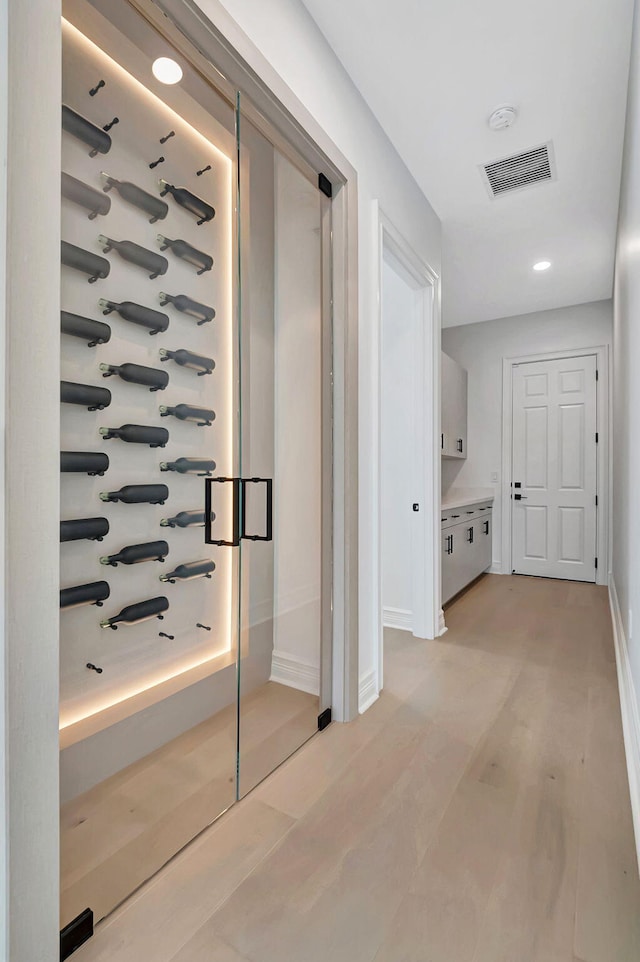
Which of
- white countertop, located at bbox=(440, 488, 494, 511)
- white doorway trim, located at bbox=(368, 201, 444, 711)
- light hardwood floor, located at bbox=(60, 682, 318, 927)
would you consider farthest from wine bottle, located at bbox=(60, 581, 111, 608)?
white countertop, located at bbox=(440, 488, 494, 511)

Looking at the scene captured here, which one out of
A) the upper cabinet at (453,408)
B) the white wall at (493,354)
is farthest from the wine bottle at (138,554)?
the white wall at (493,354)

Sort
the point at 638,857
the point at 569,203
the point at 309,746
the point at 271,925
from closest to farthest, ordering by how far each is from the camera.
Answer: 1. the point at 271,925
2. the point at 638,857
3. the point at 309,746
4. the point at 569,203

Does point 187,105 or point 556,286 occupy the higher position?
point 556,286

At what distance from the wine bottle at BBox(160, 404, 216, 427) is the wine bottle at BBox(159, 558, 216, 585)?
484mm

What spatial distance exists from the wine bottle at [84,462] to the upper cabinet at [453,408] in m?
3.39

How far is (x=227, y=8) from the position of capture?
4.79 feet

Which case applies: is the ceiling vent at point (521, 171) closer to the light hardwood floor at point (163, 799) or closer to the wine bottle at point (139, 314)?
the wine bottle at point (139, 314)

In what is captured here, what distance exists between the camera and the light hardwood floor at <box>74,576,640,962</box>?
111 cm

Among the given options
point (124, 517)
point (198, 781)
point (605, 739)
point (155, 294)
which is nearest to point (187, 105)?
point (155, 294)

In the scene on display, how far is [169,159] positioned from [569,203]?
266cm

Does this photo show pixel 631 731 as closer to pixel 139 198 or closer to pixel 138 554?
pixel 138 554

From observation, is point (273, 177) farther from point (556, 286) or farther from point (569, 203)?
point (556, 286)

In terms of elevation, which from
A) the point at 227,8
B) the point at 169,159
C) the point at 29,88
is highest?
the point at 227,8

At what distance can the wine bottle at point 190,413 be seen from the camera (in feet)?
5.34
